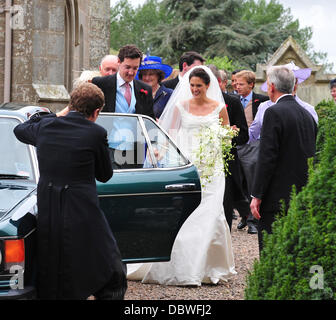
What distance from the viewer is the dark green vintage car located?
537 centimetres

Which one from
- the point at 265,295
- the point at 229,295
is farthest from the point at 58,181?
the point at 229,295

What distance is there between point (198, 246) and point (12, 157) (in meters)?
2.56

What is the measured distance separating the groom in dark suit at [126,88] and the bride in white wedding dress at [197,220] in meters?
0.71

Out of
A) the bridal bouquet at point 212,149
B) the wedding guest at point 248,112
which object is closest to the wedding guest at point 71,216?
the bridal bouquet at point 212,149

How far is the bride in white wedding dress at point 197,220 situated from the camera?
7035 mm

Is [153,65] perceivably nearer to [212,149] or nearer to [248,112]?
[212,149]

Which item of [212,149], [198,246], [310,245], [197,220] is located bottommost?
[198,246]

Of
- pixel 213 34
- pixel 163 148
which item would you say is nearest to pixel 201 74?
pixel 163 148

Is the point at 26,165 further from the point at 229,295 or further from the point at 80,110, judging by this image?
the point at 229,295

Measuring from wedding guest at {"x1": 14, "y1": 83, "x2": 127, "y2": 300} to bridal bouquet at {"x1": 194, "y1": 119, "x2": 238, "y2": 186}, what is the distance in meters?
2.92

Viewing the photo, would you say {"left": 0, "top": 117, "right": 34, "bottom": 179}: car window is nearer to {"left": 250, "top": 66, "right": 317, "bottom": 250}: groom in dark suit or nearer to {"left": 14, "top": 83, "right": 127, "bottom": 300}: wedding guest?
{"left": 14, "top": 83, "right": 127, "bottom": 300}: wedding guest

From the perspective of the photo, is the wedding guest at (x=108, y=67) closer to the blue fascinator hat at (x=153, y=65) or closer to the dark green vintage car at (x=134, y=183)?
the blue fascinator hat at (x=153, y=65)

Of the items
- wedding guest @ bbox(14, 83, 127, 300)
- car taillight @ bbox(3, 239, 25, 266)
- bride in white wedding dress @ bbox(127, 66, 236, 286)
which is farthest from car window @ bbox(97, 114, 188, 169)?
car taillight @ bbox(3, 239, 25, 266)

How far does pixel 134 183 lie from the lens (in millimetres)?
5828
